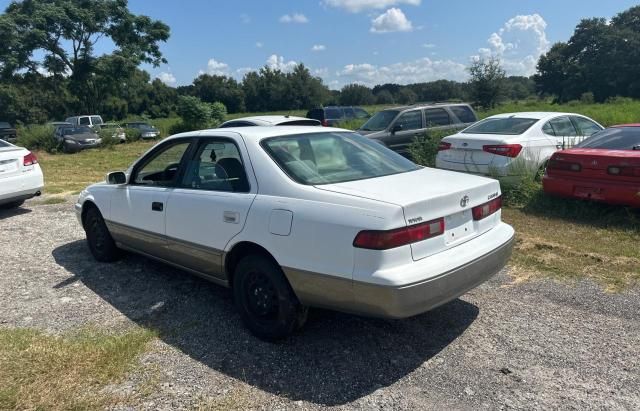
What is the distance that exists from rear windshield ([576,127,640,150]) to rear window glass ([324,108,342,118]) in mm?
15730

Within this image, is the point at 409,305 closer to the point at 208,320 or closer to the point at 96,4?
the point at 208,320

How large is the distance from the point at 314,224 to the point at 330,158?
917mm

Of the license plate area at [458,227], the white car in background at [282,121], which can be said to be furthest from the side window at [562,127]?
the license plate area at [458,227]

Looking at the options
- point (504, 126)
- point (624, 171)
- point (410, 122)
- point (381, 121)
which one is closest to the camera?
point (624, 171)

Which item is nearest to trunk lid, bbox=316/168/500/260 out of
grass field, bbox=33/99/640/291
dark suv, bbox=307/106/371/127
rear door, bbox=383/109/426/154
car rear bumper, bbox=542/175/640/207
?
grass field, bbox=33/99/640/291

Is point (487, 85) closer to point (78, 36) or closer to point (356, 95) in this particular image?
point (78, 36)

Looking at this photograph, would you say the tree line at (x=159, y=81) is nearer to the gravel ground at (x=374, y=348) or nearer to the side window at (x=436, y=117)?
the side window at (x=436, y=117)

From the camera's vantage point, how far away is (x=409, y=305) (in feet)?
9.84

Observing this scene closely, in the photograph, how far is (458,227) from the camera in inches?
135

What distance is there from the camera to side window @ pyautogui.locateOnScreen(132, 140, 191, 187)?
15.1ft

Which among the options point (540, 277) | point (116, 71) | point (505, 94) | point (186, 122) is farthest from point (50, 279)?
point (116, 71)

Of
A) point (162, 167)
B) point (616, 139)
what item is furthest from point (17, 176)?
point (616, 139)

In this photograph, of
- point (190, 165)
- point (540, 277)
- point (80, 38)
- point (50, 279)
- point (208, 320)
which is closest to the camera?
point (208, 320)

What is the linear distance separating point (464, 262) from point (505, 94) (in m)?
30.7
